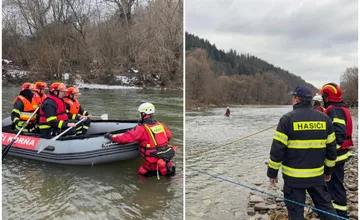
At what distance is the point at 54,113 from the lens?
16.0 feet

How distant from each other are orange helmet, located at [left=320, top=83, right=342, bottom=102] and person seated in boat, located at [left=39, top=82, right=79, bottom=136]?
3624mm

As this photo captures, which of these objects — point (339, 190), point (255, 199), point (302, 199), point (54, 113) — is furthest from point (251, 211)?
point (54, 113)

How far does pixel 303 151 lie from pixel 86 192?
285 centimetres

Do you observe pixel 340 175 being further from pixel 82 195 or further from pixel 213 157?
pixel 213 157

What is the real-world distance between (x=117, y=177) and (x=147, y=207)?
3.43 feet

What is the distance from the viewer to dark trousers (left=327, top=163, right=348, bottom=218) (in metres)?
2.88

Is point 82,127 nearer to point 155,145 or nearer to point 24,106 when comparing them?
point 24,106

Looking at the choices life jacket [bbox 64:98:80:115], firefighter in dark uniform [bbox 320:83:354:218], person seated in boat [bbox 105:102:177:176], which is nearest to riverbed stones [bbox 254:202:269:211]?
firefighter in dark uniform [bbox 320:83:354:218]

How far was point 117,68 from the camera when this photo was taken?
2153 cm

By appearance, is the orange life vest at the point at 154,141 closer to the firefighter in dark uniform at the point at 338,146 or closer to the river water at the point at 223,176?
the river water at the point at 223,176

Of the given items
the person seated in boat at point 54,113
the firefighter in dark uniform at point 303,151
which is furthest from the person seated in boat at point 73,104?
the firefighter in dark uniform at point 303,151

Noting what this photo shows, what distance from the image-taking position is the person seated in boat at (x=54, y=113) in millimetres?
4840

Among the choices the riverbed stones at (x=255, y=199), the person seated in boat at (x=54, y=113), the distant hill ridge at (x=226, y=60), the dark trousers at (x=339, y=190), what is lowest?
the riverbed stones at (x=255, y=199)

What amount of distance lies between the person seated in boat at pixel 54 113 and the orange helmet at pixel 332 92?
11.9 feet
